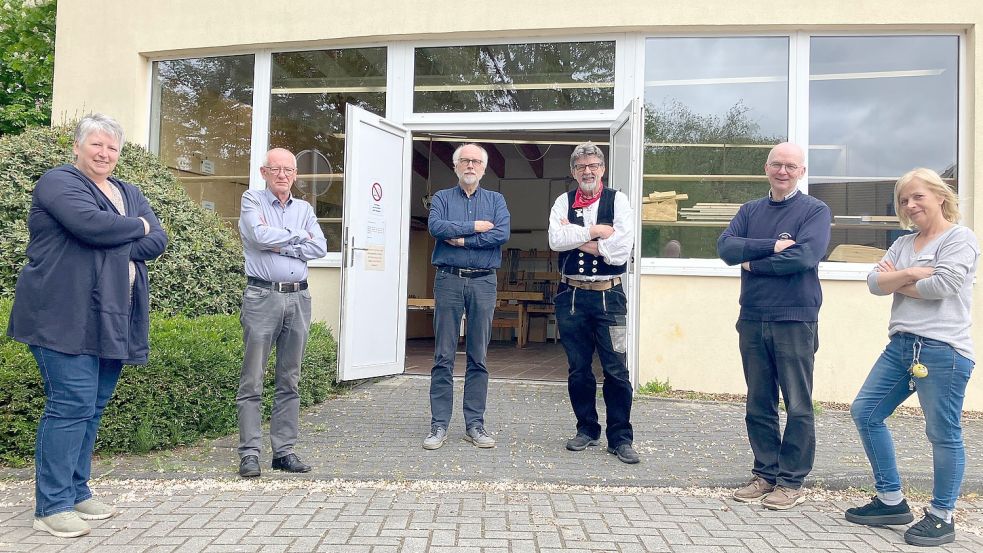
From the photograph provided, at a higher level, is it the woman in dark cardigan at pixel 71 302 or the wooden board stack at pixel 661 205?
the wooden board stack at pixel 661 205

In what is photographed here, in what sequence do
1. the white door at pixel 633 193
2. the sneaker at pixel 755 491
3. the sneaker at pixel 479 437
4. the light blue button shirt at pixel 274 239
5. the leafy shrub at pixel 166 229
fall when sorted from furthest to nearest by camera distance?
the white door at pixel 633 193 → the leafy shrub at pixel 166 229 → the sneaker at pixel 479 437 → the light blue button shirt at pixel 274 239 → the sneaker at pixel 755 491

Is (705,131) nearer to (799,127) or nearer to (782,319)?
(799,127)

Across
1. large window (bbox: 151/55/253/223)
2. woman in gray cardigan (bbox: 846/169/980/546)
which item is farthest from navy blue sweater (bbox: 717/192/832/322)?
large window (bbox: 151/55/253/223)

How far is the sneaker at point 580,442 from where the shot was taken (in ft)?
15.1

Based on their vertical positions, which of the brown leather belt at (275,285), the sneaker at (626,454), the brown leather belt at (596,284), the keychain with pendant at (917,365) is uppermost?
the brown leather belt at (596,284)

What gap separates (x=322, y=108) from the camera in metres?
7.72

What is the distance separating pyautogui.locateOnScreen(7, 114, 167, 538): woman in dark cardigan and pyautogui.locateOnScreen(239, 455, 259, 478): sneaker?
2.80 feet

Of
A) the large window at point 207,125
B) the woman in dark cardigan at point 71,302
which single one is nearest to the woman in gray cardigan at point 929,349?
the woman in dark cardigan at point 71,302

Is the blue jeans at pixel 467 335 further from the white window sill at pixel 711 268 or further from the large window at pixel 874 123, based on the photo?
the large window at pixel 874 123

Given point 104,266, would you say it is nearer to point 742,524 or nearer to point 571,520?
point 571,520

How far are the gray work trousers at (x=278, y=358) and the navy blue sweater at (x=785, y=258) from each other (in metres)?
2.50

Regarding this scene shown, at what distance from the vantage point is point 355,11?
7168 millimetres

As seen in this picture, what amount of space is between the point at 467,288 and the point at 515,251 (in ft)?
30.4

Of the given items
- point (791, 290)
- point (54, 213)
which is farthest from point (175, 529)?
point (791, 290)
